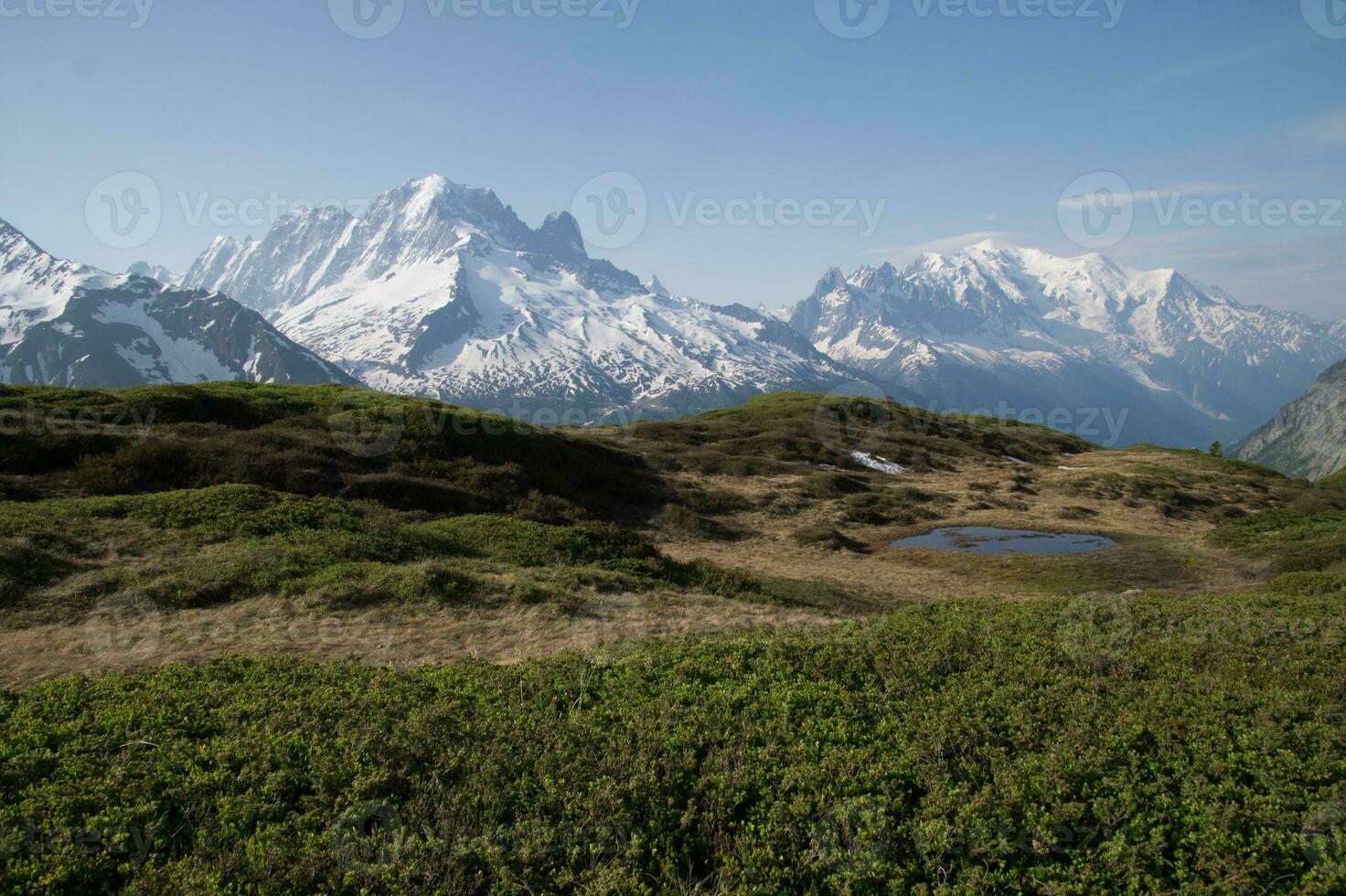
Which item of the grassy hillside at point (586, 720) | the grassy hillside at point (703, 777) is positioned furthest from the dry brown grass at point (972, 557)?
the grassy hillside at point (703, 777)

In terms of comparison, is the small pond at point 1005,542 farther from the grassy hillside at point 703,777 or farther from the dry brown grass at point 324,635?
the grassy hillside at point 703,777

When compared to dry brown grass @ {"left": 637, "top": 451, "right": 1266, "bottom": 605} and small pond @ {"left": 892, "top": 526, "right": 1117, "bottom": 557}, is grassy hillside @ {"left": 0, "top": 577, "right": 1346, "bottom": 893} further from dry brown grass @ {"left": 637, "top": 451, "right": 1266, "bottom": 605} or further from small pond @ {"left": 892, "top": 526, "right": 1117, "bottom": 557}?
small pond @ {"left": 892, "top": 526, "right": 1117, "bottom": 557}

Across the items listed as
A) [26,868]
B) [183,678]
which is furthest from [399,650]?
[26,868]

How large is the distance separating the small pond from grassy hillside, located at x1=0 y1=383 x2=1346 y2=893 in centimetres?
1734

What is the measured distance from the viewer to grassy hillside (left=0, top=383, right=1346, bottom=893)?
7.17 m

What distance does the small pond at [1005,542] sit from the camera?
39.8 m

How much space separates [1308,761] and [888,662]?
5422 millimetres

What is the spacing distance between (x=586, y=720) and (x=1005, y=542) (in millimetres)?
38978

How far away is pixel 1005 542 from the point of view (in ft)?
137

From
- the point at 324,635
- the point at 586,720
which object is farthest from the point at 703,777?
the point at 324,635

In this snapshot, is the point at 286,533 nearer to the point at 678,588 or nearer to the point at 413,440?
the point at 678,588

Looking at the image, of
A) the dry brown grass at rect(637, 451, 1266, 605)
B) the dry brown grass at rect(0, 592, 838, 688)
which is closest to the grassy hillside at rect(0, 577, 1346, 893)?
the dry brown grass at rect(0, 592, 838, 688)

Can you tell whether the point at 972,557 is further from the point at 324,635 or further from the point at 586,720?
the point at 324,635

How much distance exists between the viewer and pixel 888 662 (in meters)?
11.8
